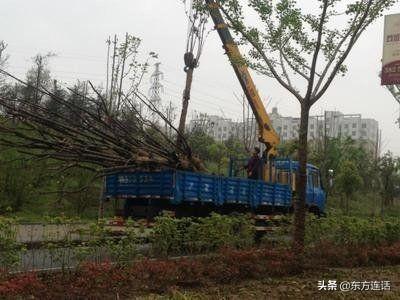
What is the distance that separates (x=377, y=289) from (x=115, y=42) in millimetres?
14274

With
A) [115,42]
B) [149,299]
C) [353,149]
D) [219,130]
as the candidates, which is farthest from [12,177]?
[219,130]

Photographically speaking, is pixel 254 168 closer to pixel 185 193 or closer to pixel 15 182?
pixel 185 193

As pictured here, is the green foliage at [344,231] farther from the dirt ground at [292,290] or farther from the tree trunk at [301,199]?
the dirt ground at [292,290]

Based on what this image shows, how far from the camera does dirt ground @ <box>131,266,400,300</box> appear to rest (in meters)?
6.62

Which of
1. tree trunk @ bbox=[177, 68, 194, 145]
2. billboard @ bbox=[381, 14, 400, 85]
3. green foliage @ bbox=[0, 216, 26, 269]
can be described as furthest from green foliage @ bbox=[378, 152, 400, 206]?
green foliage @ bbox=[0, 216, 26, 269]

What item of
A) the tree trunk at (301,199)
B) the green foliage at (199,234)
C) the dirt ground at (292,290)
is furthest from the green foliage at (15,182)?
the dirt ground at (292,290)

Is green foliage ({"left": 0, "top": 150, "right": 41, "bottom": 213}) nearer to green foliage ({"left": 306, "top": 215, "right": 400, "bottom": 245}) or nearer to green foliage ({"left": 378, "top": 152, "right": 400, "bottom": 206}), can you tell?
green foliage ({"left": 306, "top": 215, "right": 400, "bottom": 245})

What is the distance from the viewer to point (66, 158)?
30.8 ft

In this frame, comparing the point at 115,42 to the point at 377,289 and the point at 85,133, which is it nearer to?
the point at 85,133

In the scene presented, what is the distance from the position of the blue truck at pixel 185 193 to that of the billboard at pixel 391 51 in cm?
429

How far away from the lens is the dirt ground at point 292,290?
260 inches

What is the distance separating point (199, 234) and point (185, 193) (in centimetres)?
233

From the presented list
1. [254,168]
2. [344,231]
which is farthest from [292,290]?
[254,168]

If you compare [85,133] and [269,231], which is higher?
[85,133]
